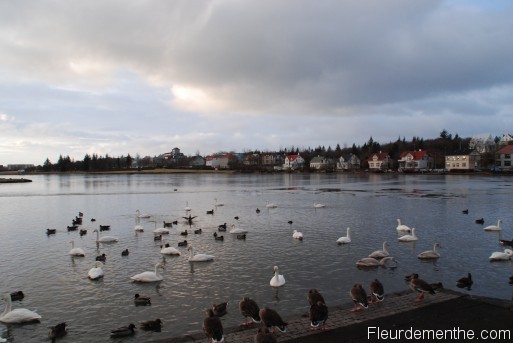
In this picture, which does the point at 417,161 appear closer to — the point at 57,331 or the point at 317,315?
the point at 317,315

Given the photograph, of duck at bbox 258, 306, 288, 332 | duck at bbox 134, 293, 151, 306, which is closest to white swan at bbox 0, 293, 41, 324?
duck at bbox 134, 293, 151, 306

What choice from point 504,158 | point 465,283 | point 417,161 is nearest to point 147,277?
point 465,283

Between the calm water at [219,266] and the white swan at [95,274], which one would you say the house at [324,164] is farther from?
the white swan at [95,274]

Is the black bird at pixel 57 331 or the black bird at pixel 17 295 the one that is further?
the black bird at pixel 17 295

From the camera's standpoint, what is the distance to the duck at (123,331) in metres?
11.6

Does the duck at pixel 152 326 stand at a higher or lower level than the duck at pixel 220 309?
lower

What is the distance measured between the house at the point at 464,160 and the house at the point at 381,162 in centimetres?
2735

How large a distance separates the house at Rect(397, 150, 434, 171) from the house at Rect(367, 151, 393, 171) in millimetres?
7086

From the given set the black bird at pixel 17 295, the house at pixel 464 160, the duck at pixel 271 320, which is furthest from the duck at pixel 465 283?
the house at pixel 464 160

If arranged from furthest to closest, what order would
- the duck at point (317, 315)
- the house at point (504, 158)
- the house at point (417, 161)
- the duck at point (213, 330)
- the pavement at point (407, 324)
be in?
the house at point (417, 161) < the house at point (504, 158) < the duck at point (317, 315) < the pavement at point (407, 324) < the duck at point (213, 330)

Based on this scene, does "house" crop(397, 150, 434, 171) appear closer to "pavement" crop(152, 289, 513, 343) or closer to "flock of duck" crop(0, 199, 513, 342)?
"flock of duck" crop(0, 199, 513, 342)

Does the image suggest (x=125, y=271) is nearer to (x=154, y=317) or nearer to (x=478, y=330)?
(x=154, y=317)

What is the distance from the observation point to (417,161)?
159125mm

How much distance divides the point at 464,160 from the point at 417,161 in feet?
65.7
